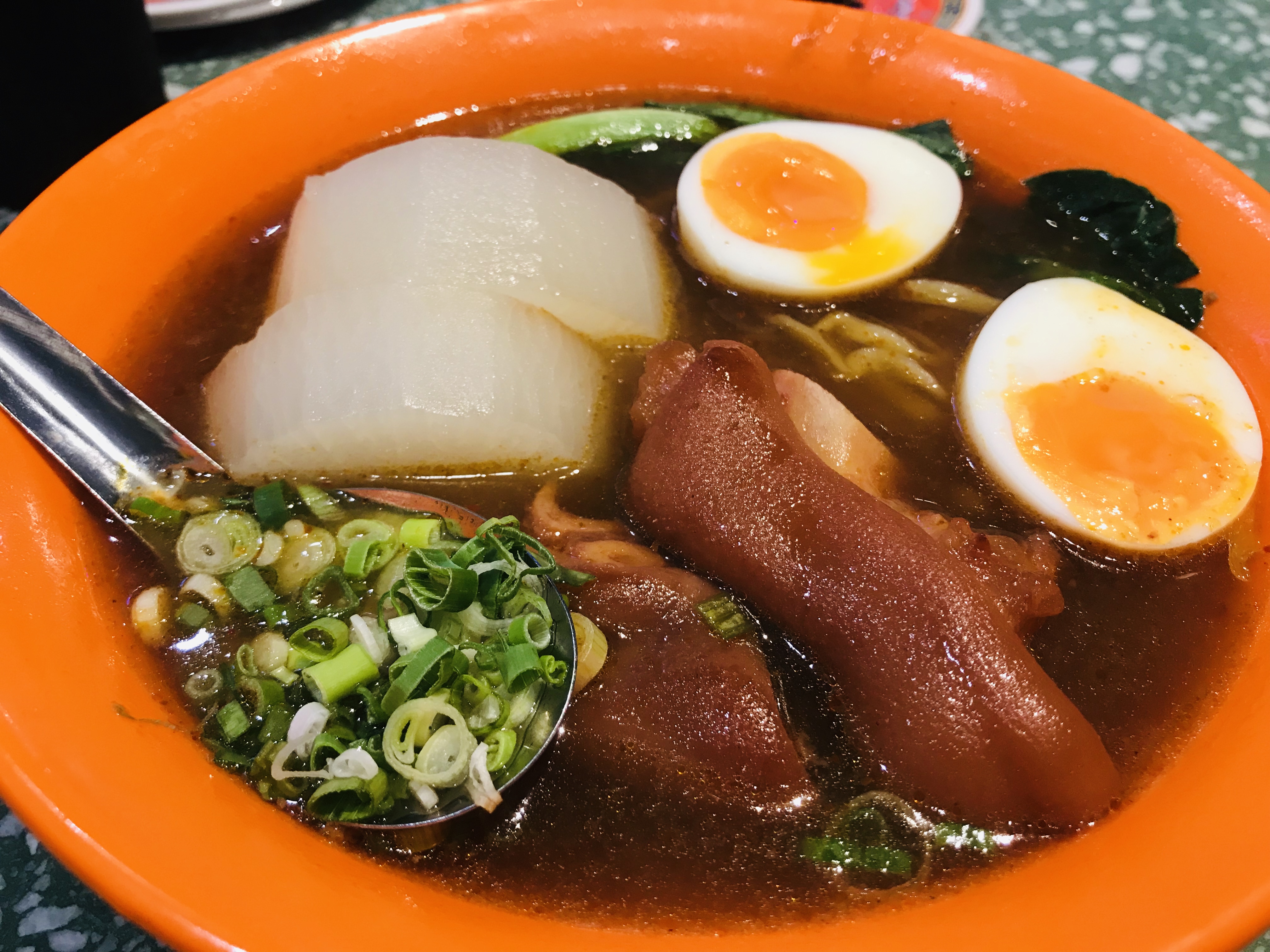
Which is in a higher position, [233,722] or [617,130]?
[617,130]

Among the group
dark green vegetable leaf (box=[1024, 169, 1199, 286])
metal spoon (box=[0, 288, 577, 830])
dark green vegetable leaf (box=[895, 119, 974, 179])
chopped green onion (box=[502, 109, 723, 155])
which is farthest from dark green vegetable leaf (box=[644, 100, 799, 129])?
metal spoon (box=[0, 288, 577, 830])

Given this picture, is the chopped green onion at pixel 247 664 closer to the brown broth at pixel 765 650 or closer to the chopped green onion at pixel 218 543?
the brown broth at pixel 765 650

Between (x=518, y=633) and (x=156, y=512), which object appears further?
(x=156, y=512)

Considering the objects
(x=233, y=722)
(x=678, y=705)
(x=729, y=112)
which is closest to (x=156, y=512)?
(x=233, y=722)

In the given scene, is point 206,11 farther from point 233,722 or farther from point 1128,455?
point 1128,455

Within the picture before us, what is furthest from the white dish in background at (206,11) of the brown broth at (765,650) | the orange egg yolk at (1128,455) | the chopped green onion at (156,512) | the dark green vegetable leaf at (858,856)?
the dark green vegetable leaf at (858,856)

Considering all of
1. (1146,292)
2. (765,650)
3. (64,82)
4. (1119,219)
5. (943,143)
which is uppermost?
(64,82)

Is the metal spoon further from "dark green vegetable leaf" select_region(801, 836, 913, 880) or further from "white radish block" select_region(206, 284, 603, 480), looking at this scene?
"dark green vegetable leaf" select_region(801, 836, 913, 880)

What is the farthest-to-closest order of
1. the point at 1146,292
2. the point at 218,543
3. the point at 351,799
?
the point at 1146,292 < the point at 218,543 < the point at 351,799
